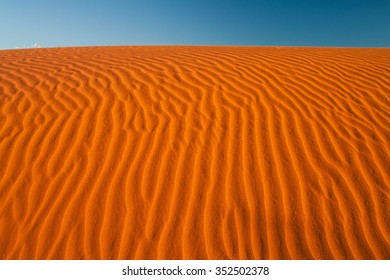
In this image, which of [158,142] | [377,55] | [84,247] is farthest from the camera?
[377,55]

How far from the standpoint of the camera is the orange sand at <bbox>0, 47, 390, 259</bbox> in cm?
263

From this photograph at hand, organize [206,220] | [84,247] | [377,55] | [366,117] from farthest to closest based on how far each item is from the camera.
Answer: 1. [377,55]
2. [366,117]
3. [206,220]
4. [84,247]

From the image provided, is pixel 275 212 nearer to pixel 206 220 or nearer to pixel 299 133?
pixel 206 220

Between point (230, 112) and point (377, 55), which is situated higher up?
point (377, 55)

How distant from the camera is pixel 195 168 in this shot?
327 centimetres

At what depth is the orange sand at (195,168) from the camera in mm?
2631

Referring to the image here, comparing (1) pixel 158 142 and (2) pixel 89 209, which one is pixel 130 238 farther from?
(1) pixel 158 142

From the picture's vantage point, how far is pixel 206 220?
2.78m

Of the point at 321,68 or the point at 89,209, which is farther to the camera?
the point at 321,68

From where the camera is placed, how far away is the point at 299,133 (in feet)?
12.3

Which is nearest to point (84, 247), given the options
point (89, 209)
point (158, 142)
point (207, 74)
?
point (89, 209)

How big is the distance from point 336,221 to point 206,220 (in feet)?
4.15
